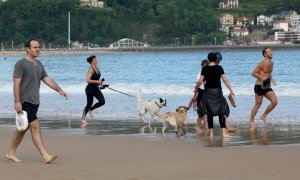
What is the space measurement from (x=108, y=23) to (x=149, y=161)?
15489 centimetres

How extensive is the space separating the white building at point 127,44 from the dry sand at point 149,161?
148642mm

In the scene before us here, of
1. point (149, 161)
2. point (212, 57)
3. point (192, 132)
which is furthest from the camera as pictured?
point (192, 132)

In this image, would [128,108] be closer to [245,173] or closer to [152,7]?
[245,173]

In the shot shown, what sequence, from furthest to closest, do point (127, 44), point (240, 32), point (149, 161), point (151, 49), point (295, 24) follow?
point (295, 24) < point (240, 32) < point (127, 44) < point (151, 49) < point (149, 161)

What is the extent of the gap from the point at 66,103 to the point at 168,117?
8.71m

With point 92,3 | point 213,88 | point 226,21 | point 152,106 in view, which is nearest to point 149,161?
A: point 213,88

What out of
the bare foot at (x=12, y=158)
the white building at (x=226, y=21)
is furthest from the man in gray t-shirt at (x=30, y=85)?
the white building at (x=226, y=21)

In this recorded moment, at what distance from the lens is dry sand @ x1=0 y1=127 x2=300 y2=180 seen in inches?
332

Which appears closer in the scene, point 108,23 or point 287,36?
point 108,23

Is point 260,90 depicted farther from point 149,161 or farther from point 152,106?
point 149,161

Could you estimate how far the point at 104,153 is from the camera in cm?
1029

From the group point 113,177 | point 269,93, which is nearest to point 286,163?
point 113,177

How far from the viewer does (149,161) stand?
9438mm

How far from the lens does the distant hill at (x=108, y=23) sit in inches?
6417
